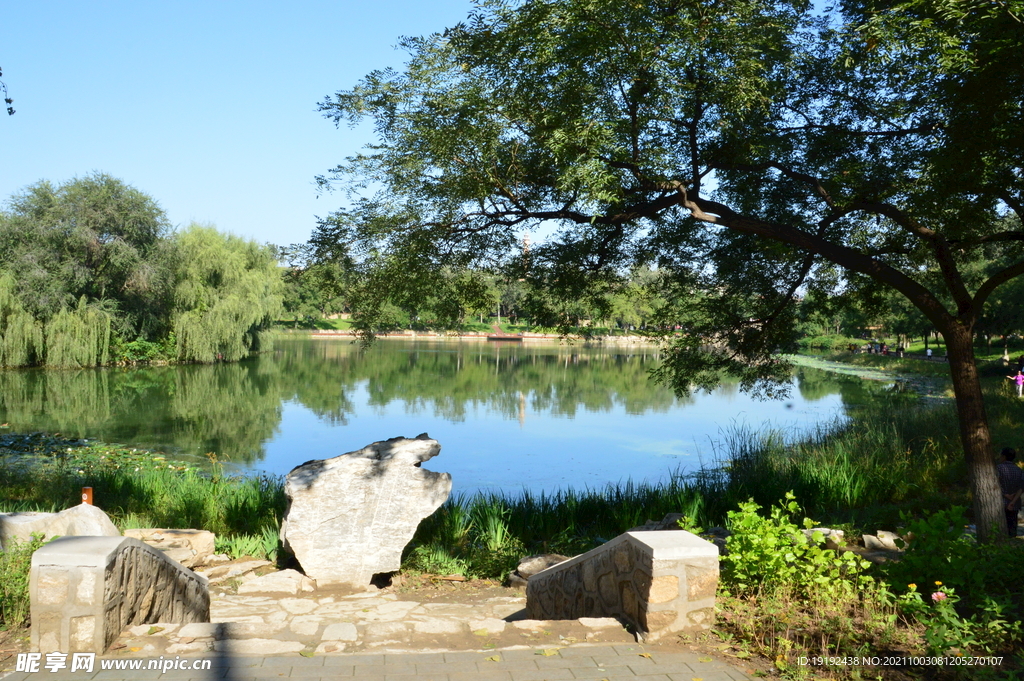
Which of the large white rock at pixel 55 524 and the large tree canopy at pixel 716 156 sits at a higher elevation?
the large tree canopy at pixel 716 156

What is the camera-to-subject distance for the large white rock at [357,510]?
7008mm

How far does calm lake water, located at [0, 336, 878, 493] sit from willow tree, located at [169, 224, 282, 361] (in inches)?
45.2

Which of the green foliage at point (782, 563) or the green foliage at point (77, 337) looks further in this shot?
the green foliage at point (77, 337)

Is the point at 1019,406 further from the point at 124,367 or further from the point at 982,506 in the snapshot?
the point at 124,367

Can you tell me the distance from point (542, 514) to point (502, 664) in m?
5.95

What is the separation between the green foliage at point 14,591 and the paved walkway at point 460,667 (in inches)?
29.6

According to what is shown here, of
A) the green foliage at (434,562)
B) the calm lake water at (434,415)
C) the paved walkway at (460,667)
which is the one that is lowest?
the calm lake water at (434,415)

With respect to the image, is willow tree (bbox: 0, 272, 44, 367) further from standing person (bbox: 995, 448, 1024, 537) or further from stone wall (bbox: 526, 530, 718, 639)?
standing person (bbox: 995, 448, 1024, 537)

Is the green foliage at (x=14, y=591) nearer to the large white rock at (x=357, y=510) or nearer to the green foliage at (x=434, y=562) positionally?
the large white rock at (x=357, y=510)

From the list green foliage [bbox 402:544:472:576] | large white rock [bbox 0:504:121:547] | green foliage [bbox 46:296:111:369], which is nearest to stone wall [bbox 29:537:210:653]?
large white rock [bbox 0:504:121:547]

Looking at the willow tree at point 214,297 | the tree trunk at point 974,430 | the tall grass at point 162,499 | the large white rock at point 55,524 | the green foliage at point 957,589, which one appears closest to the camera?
the green foliage at point 957,589

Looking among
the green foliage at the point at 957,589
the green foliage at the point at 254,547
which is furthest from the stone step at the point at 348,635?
the green foliage at the point at 254,547

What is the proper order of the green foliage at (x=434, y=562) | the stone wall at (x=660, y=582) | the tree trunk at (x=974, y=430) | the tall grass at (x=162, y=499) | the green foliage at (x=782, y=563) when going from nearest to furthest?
1. the stone wall at (x=660, y=582)
2. the green foliage at (x=782, y=563)
3. the tree trunk at (x=974, y=430)
4. the green foliage at (x=434, y=562)
5. the tall grass at (x=162, y=499)

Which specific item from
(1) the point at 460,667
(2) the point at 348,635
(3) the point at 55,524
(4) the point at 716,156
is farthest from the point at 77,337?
(1) the point at 460,667
